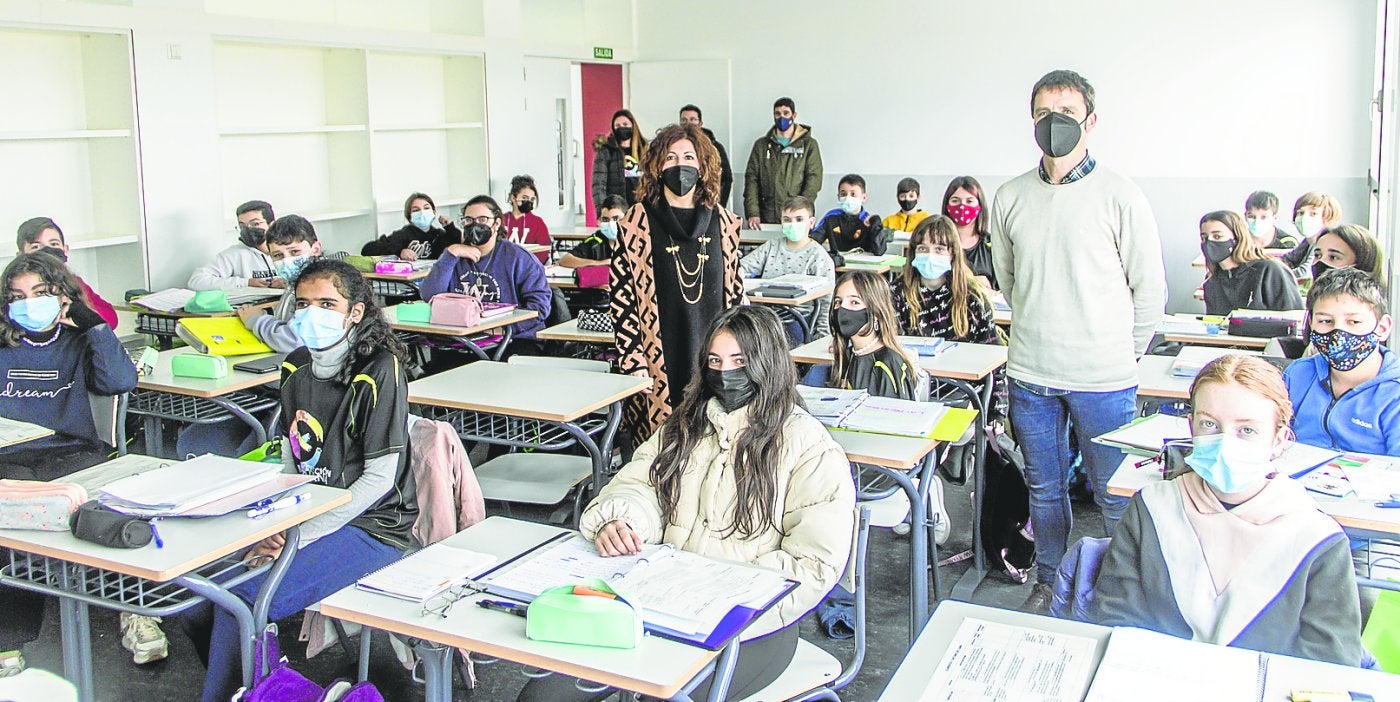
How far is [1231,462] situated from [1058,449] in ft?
4.55

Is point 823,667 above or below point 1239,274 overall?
below

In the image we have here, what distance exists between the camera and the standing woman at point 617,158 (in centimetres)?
966

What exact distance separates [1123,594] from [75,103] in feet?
22.1

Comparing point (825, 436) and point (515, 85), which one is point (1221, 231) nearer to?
point (825, 436)

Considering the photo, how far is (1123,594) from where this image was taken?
7.18 feet

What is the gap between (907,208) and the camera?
9234mm

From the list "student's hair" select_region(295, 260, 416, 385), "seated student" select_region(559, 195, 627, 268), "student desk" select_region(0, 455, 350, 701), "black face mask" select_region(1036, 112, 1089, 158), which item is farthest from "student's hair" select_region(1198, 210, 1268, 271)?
"student desk" select_region(0, 455, 350, 701)

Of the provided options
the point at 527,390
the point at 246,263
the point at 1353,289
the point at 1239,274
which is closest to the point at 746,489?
the point at 527,390

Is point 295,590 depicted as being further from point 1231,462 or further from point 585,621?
point 1231,462

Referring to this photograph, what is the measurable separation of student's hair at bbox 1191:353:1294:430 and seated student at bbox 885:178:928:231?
22.7 ft

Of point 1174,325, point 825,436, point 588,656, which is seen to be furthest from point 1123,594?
point 1174,325

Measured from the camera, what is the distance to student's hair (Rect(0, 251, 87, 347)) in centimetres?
375

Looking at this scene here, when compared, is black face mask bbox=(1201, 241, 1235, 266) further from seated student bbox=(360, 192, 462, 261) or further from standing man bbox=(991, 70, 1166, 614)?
seated student bbox=(360, 192, 462, 261)

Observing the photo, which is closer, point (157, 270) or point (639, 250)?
point (639, 250)
